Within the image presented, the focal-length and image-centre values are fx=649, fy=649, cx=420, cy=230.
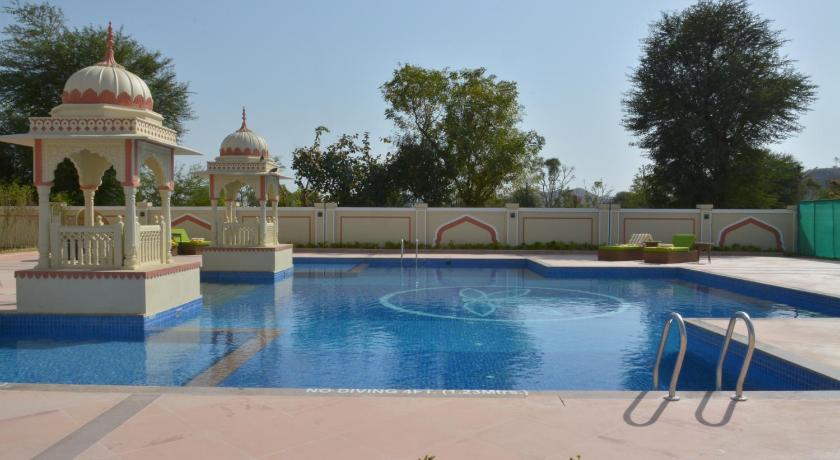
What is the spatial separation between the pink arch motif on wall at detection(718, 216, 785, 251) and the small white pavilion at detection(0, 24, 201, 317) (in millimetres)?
20377

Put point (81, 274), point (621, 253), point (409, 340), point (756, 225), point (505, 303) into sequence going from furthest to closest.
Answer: point (756, 225) < point (621, 253) < point (505, 303) < point (81, 274) < point (409, 340)

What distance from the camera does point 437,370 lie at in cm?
682

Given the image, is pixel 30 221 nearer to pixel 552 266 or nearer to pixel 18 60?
pixel 18 60

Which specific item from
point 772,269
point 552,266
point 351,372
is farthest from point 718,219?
point 351,372

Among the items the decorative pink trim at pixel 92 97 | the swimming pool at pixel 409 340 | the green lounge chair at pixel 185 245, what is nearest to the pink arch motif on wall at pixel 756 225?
the swimming pool at pixel 409 340

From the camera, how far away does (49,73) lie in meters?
26.5

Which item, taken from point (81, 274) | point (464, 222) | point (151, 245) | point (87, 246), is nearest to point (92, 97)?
point (87, 246)

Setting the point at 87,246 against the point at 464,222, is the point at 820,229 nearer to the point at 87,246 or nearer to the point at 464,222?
the point at 464,222

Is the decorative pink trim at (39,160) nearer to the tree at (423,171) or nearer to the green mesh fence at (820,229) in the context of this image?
the tree at (423,171)

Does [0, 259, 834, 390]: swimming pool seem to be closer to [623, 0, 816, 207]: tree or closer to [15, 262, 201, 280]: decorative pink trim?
[15, 262, 201, 280]: decorative pink trim

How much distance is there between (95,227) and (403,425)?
6698mm

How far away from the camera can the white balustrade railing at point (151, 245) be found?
31.2 ft

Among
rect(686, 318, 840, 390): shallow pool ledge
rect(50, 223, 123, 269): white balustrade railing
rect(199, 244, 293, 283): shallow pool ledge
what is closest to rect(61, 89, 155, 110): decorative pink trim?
rect(50, 223, 123, 269): white balustrade railing

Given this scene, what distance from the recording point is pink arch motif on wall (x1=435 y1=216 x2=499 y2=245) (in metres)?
23.9
